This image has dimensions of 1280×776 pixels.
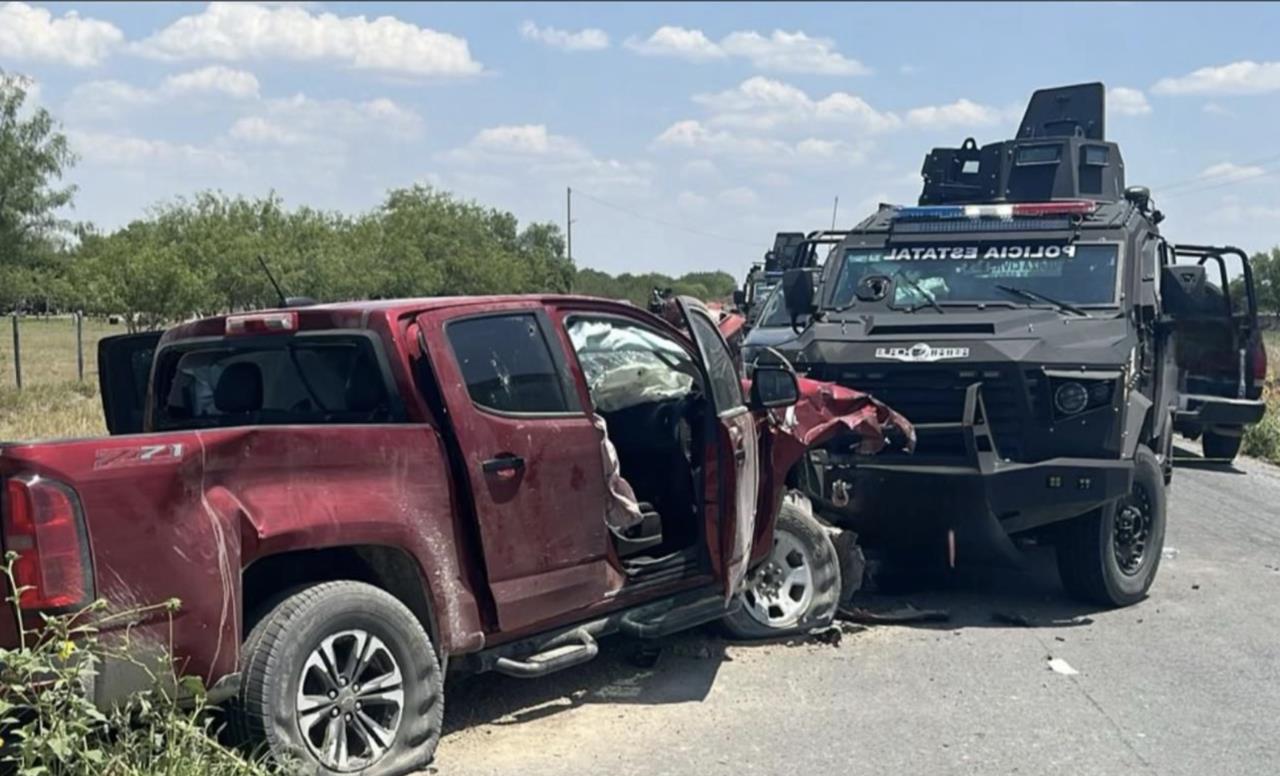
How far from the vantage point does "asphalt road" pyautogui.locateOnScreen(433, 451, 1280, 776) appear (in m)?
5.22

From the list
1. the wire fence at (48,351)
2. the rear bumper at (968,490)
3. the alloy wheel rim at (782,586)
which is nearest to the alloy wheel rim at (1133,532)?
the rear bumper at (968,490)

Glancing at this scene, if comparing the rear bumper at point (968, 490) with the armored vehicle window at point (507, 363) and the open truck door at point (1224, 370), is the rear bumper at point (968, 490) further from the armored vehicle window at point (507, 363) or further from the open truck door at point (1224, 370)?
the open truck door at point (1224, 370)

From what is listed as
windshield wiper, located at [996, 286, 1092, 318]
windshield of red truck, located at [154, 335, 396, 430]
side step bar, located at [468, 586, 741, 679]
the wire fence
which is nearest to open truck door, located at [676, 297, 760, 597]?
side step bar, located at [468, 586, 741, 679]

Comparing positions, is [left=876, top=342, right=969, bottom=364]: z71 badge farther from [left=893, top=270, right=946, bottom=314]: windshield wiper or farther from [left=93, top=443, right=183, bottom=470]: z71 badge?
[left=93, top=443, right=183, bottom=470]: z71 badge

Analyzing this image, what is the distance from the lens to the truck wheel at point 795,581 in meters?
7.05

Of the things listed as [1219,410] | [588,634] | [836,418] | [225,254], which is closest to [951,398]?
[836,418]

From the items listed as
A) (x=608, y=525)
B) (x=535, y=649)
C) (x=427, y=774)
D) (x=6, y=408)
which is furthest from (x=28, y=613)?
(x=6, y=408)

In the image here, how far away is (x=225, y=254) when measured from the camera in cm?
3070

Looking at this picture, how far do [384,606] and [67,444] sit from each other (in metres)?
1.29

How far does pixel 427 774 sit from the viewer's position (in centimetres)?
496

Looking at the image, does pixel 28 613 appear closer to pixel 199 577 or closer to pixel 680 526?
pixel 199 577

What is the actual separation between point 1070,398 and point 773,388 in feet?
6.35

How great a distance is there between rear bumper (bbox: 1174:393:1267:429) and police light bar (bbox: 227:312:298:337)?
33.3ft

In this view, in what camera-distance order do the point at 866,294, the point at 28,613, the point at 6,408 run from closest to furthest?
the point at 28,613
the point at 866,294
the point at 6,408
